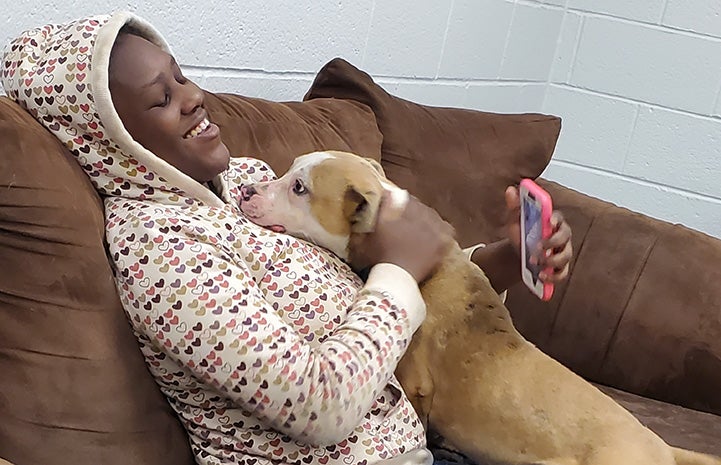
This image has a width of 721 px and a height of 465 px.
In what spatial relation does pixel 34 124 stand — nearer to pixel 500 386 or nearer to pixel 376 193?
pixel 376 193

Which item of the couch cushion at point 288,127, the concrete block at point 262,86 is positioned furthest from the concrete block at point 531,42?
the couch cushion at point 288,127

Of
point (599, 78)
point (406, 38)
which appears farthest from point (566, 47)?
point (406, 38)

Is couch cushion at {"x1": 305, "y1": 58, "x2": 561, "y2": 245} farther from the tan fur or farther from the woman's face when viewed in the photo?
the woman's face

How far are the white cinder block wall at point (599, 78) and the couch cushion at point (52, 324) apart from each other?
141 cm

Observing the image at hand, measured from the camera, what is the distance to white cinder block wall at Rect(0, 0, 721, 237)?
2678 mm

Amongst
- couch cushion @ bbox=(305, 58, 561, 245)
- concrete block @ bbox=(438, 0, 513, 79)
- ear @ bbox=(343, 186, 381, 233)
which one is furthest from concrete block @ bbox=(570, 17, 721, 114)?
ear @ bbox=(343, 186, 381, 233)

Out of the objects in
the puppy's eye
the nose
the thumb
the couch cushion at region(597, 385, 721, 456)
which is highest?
the nose

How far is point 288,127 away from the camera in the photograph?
172 centimetres

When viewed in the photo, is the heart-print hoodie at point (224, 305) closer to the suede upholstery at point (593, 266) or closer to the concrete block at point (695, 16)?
the suede upholstery at point (593, 266)

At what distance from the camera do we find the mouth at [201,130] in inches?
51.3

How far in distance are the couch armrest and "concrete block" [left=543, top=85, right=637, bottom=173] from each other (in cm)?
103

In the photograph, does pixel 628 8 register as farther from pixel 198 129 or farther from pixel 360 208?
pixel 198 129

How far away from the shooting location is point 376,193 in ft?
4.69

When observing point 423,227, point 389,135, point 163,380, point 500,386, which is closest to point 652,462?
point 500,386
